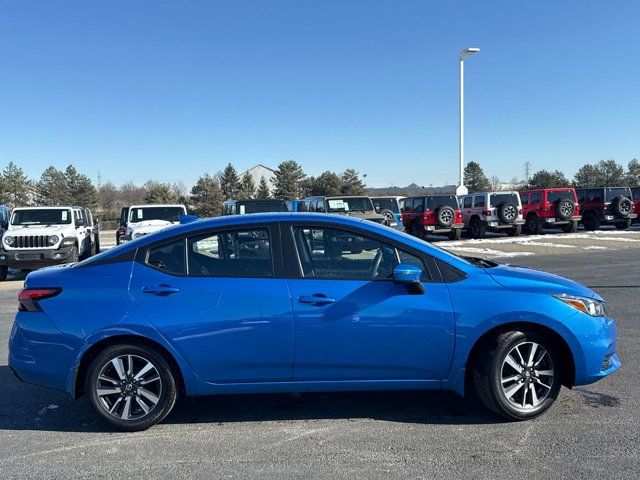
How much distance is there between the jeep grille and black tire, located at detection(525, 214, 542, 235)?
19948 mm

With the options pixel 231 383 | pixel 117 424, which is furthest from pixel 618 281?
pixel 117 424

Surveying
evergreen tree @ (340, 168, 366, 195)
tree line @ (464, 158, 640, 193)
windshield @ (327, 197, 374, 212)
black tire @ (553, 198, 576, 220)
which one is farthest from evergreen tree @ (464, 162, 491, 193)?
windshield @ (327, 197, 374, 212)

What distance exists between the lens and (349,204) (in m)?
18.6

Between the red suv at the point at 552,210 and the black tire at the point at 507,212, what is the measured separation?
1.69 meters

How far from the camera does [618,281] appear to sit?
414 inches

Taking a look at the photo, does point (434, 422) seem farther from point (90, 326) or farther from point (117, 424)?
point (90, 326)

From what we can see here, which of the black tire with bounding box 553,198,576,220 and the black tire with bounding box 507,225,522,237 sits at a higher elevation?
the black tire with bounding box 553,198,576,220

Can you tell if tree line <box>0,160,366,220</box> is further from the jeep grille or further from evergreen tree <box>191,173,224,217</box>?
the jeep grille

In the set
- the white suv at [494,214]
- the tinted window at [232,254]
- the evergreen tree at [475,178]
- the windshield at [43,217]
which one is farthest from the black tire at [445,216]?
the evergreen tree at [475,178]

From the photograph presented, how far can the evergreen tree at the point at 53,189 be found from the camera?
194 ft

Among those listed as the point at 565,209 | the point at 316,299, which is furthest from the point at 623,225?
the point at 316,299

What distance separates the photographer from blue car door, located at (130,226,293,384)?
386cm

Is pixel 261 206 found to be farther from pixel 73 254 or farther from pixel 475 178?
pixel 475 178

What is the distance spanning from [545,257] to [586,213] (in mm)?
11806
